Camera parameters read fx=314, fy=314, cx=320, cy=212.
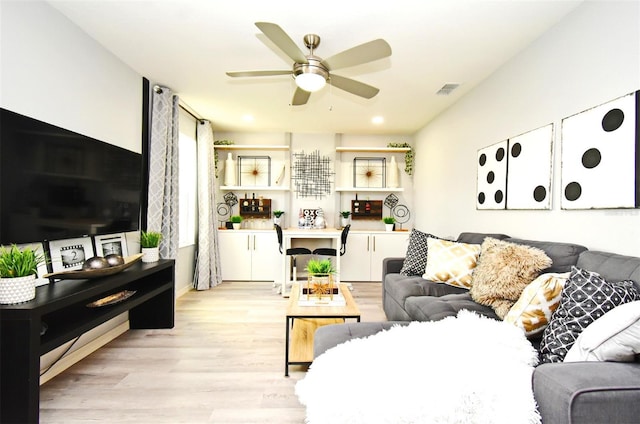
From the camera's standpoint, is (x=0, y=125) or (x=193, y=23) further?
(x=193, y=23)

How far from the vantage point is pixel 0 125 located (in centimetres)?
170

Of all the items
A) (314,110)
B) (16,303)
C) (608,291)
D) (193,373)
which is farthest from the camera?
(314,110)

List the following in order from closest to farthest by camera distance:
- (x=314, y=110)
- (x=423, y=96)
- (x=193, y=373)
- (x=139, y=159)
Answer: (x=193, y=373) < (x=139, y=159) < (x=423, y=96) < (x=314, y=110)

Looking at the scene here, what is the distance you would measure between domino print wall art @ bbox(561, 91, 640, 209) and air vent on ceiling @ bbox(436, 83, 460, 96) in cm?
143

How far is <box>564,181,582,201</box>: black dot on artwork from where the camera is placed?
6.57 ft

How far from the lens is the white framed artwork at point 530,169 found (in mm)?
2289

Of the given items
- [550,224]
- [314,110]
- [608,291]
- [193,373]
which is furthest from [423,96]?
[193,373]

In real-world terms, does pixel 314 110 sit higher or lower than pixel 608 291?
higher

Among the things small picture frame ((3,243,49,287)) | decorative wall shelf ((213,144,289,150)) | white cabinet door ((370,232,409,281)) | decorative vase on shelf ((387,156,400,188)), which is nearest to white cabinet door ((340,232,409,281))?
white cabinet door ((370,232,409,281))

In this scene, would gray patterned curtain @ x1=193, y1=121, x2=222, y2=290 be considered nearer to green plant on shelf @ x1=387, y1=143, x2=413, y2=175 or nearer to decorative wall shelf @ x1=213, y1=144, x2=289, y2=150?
decorative wall shelf @ x1=213, y1=144, x2=289, y2=150

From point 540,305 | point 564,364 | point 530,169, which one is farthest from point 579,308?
point 530,169

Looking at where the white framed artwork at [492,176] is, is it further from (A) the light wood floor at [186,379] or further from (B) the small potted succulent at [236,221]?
(B) the small potted succulent at [236,221]

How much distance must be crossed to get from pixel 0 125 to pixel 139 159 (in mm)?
1330

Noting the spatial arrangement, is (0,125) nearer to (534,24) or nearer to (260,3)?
(260,3)
